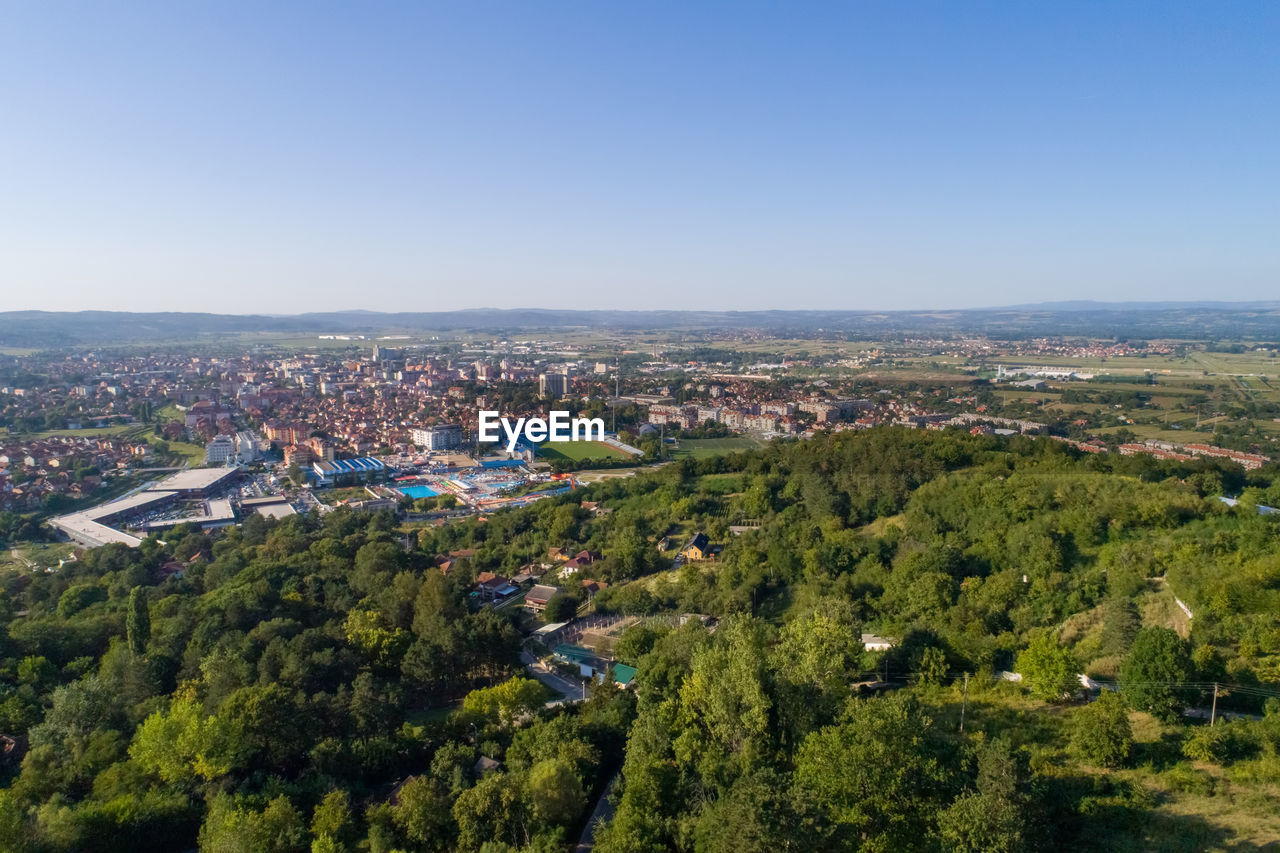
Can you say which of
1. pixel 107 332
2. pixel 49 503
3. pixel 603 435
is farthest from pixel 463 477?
pixel 107 332

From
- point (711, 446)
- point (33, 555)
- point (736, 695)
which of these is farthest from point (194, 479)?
point (736, 695)

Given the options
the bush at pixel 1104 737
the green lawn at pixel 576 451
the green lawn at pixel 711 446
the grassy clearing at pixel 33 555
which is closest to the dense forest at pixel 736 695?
the bush at pixel 1104 737

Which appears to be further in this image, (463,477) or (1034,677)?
(463,477)

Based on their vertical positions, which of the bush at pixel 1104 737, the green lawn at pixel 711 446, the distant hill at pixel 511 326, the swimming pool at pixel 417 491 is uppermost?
the distant hill at pixel 511 326

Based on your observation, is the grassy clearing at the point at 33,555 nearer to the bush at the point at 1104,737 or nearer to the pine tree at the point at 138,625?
the pine tree at the point at 138,625

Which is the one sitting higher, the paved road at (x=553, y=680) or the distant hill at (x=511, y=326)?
the distant hill at (x=511, y=326)

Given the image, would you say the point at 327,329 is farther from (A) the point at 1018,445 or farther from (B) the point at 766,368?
(A) the point at 1018,445

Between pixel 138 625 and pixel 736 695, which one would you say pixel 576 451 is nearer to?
pixel 138 625
